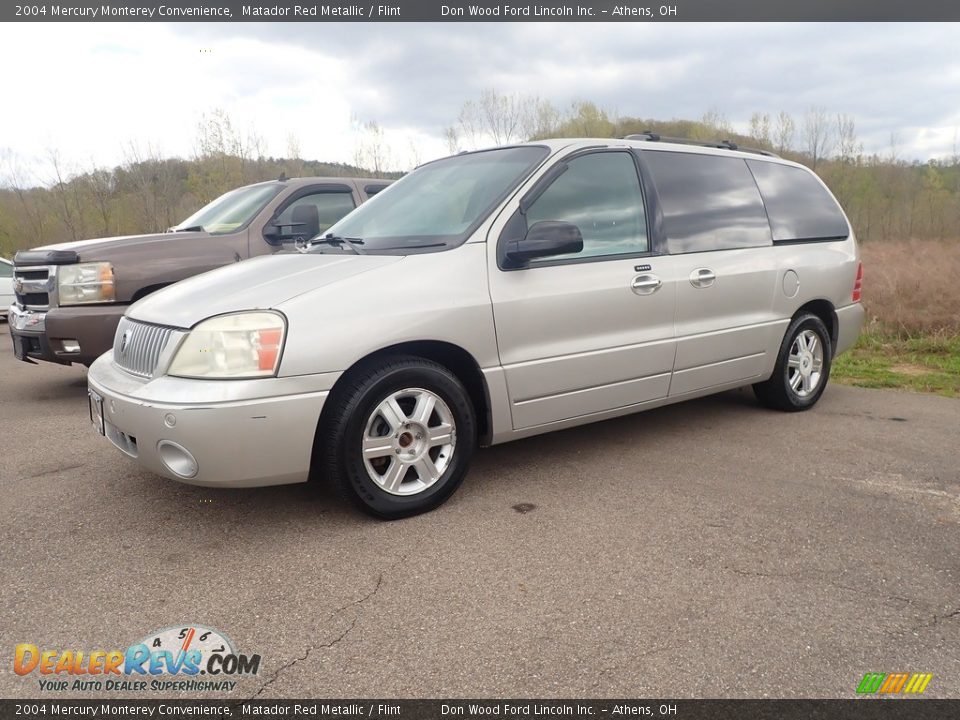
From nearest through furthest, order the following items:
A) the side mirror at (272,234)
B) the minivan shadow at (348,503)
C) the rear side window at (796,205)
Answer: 1. the minivan shadow at (348,503)
2. the rear side window at (796,205)
3. the side mirror at (272,234)

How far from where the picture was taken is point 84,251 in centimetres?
570

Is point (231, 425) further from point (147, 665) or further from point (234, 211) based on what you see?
point (234, 211)

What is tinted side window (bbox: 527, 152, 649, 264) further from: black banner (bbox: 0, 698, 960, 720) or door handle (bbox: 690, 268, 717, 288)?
black banner (bbox: 0, 698, 960, 720)

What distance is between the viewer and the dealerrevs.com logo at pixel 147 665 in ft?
7.30

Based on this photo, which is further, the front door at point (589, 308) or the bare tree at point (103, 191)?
the bare tree at point (103, 191)

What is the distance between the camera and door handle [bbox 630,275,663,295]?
13.7ft

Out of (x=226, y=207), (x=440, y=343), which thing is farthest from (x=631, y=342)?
(x=226, y=207)

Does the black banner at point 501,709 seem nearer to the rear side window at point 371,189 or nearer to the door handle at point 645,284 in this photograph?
the door handle at point 645,284

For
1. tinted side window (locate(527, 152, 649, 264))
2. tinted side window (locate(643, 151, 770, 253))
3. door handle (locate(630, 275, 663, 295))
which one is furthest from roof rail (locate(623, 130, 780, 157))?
door handle (locate(630, 275, 663, 295))

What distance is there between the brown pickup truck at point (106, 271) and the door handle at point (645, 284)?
114 inches

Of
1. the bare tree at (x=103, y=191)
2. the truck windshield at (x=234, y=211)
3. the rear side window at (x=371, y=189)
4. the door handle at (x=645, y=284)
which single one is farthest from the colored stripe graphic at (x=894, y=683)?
the bare tree at (x=103, y=191)

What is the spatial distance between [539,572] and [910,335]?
799cm

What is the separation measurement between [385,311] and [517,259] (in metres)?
0.78

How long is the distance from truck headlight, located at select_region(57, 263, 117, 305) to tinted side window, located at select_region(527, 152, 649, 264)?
12.1 feet
